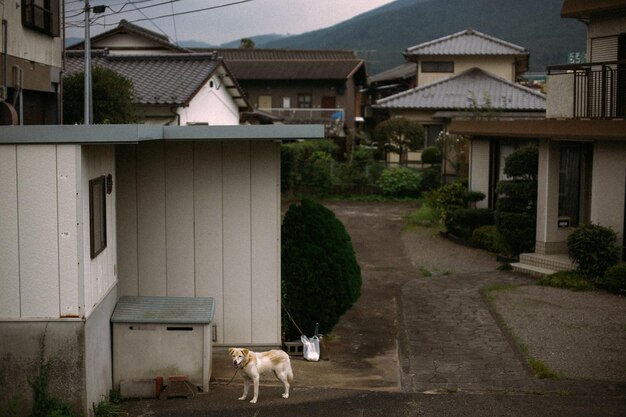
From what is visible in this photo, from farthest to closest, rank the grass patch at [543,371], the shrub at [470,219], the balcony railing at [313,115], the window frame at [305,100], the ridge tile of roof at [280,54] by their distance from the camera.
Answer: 1. the ridge tile of roof at [280,54]
2. the window frame at [305,100]
3. the balcony railing at [313,115]
4. the shrub at [470,219]
5. the grass patch at [543,371]

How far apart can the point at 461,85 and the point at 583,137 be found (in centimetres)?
2650

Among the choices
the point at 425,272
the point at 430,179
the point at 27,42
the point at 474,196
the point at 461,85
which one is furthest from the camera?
the point at 461,85

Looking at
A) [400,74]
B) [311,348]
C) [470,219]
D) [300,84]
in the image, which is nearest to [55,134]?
[311,348]

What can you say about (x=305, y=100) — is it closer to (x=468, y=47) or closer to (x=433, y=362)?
(x=468, y=47)

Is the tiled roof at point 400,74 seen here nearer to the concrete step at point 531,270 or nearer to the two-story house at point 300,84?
the two-story house at point 300,84

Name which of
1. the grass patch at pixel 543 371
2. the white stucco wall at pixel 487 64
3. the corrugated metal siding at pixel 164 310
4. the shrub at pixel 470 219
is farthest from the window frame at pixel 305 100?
the corrugated metal siding at pixel 164 310

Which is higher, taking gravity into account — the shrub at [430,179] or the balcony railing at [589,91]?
the balcony railing at [589,91]

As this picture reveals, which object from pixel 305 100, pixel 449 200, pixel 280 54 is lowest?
pixel 449 200

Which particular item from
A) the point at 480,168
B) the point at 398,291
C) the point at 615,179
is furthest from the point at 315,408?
the point at 480,168

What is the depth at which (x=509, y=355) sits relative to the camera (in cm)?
1062

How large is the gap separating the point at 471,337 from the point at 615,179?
562 centimetres

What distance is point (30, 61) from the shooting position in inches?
511

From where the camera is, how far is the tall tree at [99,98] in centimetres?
1739

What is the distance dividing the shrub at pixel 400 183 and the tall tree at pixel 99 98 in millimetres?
15947
